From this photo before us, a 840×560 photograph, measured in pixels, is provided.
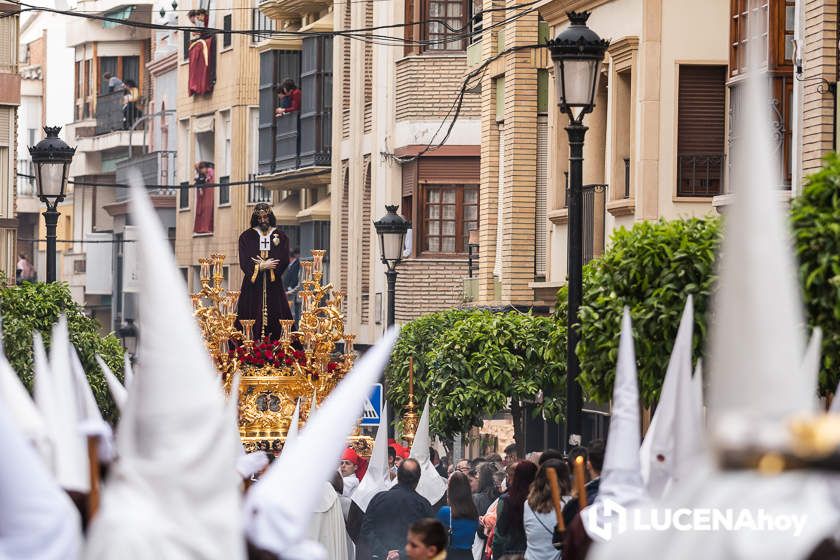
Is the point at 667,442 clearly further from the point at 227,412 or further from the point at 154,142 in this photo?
the point at 154,142

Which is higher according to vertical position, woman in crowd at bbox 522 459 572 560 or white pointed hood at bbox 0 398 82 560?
white pointed hood at bbox 0 398 82 560

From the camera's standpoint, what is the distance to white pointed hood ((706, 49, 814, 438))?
4609 millimetres

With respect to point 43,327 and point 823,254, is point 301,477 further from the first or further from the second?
point 43,327

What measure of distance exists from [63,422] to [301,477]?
136cm

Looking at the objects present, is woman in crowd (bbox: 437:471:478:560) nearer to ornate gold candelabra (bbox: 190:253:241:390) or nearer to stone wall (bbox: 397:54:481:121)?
ornate gold candelabra (bbox: 190:253:241:390)

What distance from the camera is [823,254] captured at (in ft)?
42.5

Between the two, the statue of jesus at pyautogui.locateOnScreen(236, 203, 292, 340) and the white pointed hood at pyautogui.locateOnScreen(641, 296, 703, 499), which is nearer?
the white pointed hood at pyautogui.locateOnScreen(641, 296, 703, 499)

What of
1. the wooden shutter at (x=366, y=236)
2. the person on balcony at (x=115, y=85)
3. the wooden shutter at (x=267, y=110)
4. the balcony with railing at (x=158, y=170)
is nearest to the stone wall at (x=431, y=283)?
the wooden shutter at (x=366, y=236)

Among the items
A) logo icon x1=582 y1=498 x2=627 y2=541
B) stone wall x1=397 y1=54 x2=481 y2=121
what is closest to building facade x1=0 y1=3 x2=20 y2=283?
stone wall x1=397 y1=54 x2=481 y2=121

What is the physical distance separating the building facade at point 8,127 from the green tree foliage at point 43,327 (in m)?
23.3

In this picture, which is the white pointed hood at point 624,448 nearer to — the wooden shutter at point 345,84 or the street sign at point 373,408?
the street sign at point 373,408

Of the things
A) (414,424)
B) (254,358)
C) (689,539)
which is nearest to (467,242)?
(414,424)

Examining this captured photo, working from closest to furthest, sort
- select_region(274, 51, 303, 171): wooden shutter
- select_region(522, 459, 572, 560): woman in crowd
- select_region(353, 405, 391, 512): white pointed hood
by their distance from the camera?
select_region(522, 459, 572, 560): woman in crowd < select_region(353, 405, 391, 512): white pointed hood < select_region(274, 51, 303, 171): wooden shutter

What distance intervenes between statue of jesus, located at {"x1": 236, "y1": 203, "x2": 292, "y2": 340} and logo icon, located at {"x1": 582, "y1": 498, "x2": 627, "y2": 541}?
13015 millimetres
